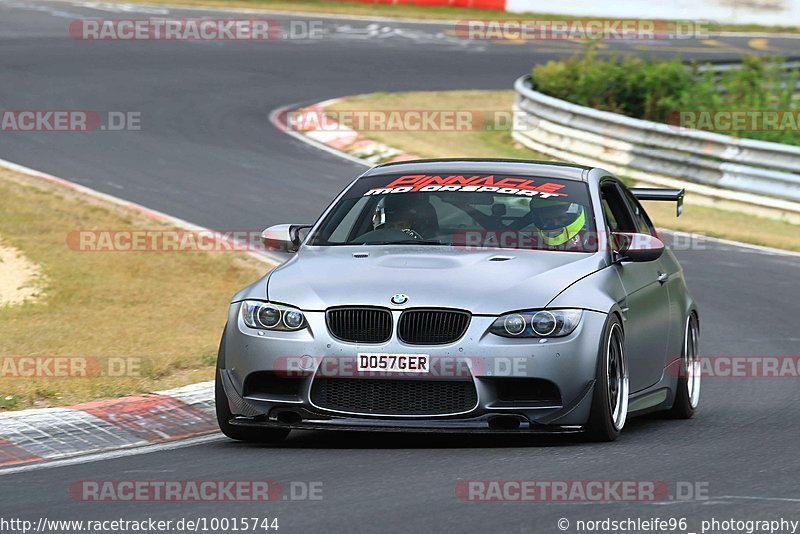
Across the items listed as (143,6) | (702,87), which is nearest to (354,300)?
(702,87)

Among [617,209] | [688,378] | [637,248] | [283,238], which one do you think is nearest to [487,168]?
[617,209]

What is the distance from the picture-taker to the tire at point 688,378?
9.22m

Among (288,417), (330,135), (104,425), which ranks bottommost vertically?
(330,135)

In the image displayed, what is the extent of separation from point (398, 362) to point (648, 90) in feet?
59.8

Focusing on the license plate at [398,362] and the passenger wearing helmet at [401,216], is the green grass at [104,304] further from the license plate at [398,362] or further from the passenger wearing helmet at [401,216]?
the license plate at [398,362]

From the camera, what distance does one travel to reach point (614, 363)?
7.89 meters

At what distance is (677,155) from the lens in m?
20.4

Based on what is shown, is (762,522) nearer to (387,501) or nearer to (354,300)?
(387,501)

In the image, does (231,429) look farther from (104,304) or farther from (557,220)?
(104,304)

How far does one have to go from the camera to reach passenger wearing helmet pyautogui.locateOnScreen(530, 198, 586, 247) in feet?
27.9

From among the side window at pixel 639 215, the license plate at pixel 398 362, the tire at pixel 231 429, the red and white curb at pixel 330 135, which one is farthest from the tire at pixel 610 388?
the red and white curb at pixel 330 135

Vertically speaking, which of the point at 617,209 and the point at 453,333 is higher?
the point at 617,209

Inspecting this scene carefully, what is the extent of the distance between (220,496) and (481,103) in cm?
2110

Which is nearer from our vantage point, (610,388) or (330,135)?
(610,388)
